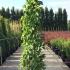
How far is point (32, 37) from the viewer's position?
38.3 ft

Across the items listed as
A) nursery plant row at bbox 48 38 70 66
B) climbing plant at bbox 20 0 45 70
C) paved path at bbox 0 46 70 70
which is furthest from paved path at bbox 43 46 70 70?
climbing plant at bbox 20 0 45 70

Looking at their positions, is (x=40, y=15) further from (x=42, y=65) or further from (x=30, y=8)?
(x=42, y=65)

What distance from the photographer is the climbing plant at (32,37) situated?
11.6 m

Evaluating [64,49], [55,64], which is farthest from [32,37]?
[55,64]

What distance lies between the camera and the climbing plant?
11641mm

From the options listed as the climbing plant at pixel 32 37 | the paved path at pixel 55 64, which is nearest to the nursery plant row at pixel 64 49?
the paved path at pixel 55 64

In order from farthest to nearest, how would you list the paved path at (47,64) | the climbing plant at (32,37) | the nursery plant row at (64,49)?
the paved path at (47,64)
the nursery plant row at (64,49)
the climbing plant at (32,37)

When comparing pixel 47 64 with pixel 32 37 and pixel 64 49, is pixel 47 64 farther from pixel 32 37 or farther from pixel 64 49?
pixel 32 37

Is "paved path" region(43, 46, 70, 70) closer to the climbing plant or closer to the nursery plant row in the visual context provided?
the nursery plant row

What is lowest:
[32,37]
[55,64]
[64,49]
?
[55,64]

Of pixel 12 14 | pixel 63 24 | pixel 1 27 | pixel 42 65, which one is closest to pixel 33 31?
pixel 42 65

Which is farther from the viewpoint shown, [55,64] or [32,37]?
[55,64]

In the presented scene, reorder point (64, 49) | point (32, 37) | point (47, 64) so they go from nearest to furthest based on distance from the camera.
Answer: point (32, 37) → point (64, 49) → point (47, 64)

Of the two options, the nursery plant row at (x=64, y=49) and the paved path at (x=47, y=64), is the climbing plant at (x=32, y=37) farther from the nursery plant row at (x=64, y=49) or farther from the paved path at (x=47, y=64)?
the nursery plant row at (x=64, y=49)
